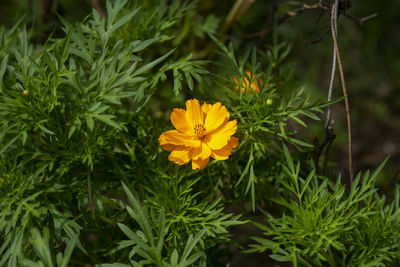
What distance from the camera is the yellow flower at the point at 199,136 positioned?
1.19 metres

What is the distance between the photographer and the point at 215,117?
4.10ft

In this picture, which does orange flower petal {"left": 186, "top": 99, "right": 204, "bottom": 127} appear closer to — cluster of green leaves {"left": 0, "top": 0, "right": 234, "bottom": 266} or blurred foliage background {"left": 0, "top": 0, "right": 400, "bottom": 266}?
cluster of green leaves {"left": 0, "top": 0, "right": 234, "bottom": 266}

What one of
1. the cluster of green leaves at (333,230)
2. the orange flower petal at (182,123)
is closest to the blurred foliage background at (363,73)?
the cluster of green leaves at (333,230)

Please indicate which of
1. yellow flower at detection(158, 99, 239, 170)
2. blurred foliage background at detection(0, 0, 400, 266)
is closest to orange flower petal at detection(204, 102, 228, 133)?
yellow flower at detection(158, 99, 239, 170)

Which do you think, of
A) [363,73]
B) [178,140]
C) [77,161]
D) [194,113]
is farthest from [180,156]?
[363,73]

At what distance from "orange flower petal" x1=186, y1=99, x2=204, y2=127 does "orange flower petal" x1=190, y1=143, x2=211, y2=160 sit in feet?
0.26

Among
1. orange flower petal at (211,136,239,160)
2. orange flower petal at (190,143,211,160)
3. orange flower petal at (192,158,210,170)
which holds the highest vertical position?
orange flower petal at (211,136,239,160)

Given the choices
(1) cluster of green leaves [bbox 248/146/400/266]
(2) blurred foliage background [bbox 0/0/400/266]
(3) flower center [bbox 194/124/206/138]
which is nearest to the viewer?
(1) cluster of green leaves [bbox 248/146/400/266]

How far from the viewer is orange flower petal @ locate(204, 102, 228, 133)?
1232 millimetres

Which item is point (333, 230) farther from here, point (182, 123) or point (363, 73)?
point (363, 73)

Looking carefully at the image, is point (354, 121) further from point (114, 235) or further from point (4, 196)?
point (4, 196)

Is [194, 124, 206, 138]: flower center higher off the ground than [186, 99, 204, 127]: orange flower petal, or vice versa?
[186, 99, 204, 127]: orange flower petal

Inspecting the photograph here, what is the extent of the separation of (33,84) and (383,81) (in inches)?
108

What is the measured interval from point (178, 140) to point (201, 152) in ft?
0.25
